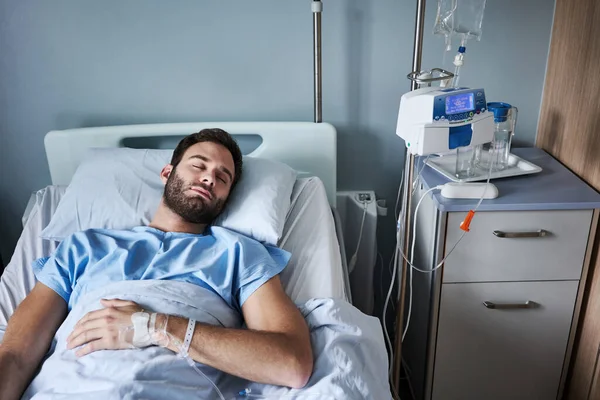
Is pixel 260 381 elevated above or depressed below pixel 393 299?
above

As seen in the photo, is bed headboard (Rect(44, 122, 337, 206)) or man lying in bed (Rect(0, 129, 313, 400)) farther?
bed headboard (Rect(44, 122, 337, 206))

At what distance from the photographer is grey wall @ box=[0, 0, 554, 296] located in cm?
185

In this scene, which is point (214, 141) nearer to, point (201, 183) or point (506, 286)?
point (201, 183)

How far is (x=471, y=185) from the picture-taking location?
151 cm

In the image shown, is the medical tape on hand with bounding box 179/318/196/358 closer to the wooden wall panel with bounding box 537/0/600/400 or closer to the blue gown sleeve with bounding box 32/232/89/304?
the blue gown sleeve with bounding box 32/232/89/304

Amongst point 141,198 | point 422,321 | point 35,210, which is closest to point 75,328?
point 141,198

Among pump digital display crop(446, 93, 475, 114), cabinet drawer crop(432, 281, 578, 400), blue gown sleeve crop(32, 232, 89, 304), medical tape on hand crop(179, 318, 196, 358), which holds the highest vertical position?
pump digital display crop(446, 93, 475, 114)

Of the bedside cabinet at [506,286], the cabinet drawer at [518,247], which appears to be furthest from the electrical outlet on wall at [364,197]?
the cabinet drawer at [518,247]

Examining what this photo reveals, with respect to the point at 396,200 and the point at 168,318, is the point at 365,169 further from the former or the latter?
the point at 168,318

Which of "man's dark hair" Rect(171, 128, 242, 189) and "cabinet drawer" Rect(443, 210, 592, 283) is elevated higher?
"man's dark hair" Rect(171, 128, 242, 189)

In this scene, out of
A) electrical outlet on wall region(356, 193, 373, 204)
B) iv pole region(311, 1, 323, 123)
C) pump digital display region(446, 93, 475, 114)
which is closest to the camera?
pump digital display region(446, 93, 475, 114)

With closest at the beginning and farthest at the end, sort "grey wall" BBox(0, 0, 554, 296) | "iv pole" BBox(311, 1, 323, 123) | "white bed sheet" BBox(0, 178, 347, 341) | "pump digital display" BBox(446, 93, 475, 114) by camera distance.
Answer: "pump digital display" BBox(446, 93, 475, 114)
"white bed sheet" BBox(0, 178, 347, 341)
"iv pole" BBox(311, 1, 323, 123)
"grey wall" BBox(0, 0, 554, 296)

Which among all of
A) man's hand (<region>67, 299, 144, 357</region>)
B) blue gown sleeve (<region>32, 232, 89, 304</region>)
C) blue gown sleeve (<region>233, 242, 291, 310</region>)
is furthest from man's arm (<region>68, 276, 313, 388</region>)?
blue gown sleeve (<region>32, 232, 89, 304</region>)

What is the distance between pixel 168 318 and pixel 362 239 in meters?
0.99
